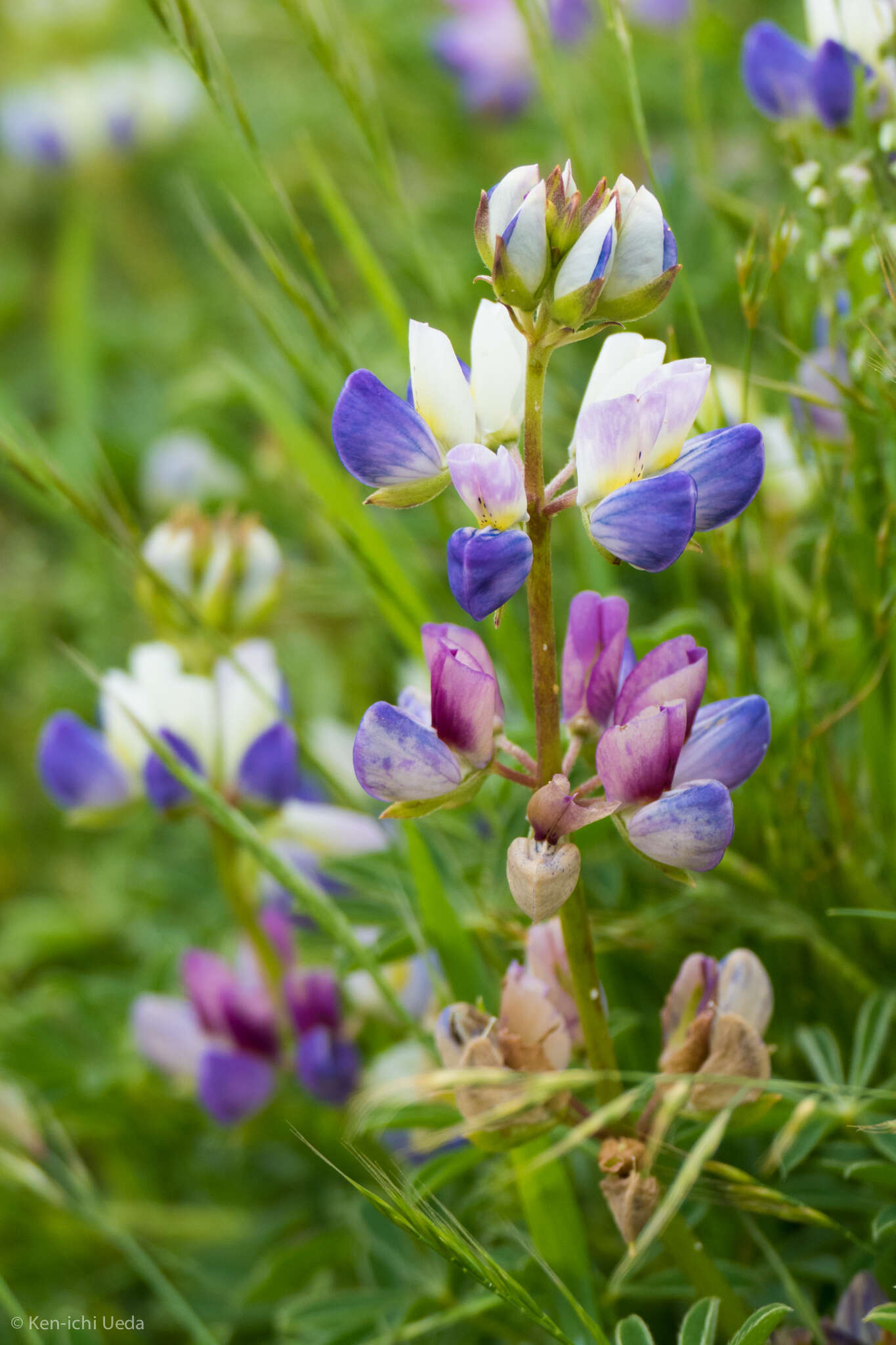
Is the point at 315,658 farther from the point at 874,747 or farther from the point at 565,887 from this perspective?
the point at 565,887

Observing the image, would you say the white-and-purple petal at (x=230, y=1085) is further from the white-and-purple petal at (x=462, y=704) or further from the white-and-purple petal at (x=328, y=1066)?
the white-and-purple petal at (x=462, y=704)

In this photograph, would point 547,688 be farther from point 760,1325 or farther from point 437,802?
point 760,1325

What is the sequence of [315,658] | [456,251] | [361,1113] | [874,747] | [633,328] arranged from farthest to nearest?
1. [456,251]
2. [315,658]
3. [633,328]
4. [874,747]
5. [361,1113]

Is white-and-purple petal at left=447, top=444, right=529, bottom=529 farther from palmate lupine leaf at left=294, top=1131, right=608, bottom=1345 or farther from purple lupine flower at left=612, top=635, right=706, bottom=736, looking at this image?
palmate lupine leaf at left=294, top=1131, right=608, bottom=1345

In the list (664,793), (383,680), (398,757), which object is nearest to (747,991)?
(664,793)

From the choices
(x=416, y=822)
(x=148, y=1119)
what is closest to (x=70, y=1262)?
(x=148, y=1119)

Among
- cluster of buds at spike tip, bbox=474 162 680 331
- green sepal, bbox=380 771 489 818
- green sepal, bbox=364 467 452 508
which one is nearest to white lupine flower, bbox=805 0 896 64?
cluster of buds at spike tip, bbox=474 162 680 331

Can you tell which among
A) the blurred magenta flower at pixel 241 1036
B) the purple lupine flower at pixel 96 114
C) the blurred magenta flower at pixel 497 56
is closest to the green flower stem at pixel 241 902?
the blurred magenta flower at pixel 241 1036
